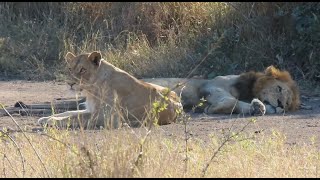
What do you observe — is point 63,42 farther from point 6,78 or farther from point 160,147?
point 160,147

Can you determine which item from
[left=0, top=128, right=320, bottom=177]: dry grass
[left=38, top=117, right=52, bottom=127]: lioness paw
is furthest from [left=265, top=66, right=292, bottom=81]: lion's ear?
[left=0, top=128, right=320, bottom=177]: dry grass

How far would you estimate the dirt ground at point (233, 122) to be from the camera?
8.26 meters

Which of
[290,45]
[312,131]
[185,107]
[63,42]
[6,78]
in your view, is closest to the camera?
[312,131]

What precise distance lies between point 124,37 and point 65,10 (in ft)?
5.54

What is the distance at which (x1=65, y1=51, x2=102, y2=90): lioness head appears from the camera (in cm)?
880

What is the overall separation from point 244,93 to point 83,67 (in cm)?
251

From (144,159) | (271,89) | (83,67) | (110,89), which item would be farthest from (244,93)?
(144,159)

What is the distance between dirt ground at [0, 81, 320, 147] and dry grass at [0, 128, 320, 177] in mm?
653

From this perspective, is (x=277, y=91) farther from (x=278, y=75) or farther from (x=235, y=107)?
(x=235, y=107)

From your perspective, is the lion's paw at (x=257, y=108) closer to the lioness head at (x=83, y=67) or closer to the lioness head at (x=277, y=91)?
the lioness head at (x=277, y=91)

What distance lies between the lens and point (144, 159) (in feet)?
17.8

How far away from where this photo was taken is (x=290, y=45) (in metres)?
13.0

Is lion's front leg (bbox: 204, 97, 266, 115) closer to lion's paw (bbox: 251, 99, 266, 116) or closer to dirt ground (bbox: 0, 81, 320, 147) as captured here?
lion's paw (bbox: 251, 99, 266, 116)

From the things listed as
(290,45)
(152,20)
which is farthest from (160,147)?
(152,20)
